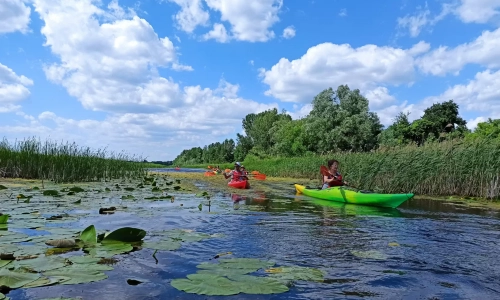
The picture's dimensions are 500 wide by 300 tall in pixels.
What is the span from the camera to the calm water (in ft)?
10.2

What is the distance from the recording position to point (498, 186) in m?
10.7

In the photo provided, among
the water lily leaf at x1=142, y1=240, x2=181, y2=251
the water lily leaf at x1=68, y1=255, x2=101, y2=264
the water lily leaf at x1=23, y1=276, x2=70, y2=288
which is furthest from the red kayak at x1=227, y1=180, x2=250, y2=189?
the water lily leaf at x1=23, y1=276, x2=70, y2=288

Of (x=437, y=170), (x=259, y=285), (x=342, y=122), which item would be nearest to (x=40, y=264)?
(x=259, y=285)

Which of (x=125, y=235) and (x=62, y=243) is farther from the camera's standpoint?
(x=125, y=235)

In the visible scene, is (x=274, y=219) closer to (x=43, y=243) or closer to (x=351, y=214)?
(x=351, y=214)

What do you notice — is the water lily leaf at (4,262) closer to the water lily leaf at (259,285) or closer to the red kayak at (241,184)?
the water lily leaf at (259,285)

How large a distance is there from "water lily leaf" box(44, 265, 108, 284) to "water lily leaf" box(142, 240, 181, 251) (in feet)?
3.89

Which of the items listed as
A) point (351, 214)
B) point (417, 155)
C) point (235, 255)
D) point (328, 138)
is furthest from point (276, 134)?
point (235, 255)

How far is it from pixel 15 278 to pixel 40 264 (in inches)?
18.5

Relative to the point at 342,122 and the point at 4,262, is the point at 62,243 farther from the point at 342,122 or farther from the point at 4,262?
the point at 342,122

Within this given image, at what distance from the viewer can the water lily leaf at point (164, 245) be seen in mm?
4258

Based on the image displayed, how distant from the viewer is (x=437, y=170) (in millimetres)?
11859

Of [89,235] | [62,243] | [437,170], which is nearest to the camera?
[62,243]

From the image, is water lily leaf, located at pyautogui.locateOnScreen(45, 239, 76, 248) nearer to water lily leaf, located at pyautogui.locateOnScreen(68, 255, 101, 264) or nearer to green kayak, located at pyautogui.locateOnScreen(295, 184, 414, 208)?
water lily leaf, located at pyautogui.locateOnScreen(68, 255, 101, 264)
